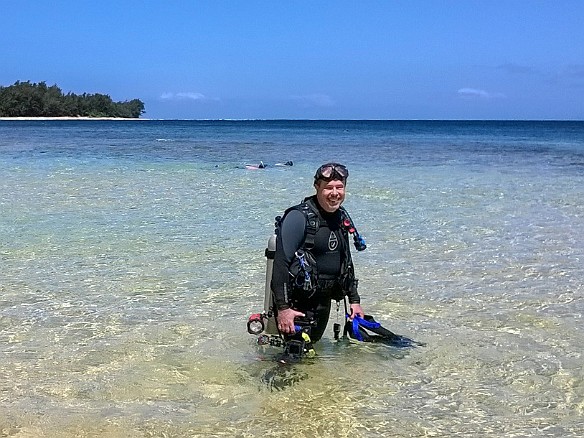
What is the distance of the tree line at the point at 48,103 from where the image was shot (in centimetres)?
12294

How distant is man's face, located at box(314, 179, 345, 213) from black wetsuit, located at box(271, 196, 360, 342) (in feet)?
0.27

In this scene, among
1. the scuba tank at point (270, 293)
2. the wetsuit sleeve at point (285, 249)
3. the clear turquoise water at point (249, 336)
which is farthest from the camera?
the scuba tank at point (270, 293)

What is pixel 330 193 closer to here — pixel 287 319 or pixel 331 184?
pixel 331 184

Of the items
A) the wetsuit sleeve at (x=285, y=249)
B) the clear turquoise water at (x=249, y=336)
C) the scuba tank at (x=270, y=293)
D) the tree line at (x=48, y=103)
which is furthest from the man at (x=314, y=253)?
the tree line at (x=48, y=103)

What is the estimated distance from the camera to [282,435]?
403 centimetres

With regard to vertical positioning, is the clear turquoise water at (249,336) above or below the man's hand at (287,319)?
below

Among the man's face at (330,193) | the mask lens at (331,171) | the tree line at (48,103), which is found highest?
the tree line at (48,103)

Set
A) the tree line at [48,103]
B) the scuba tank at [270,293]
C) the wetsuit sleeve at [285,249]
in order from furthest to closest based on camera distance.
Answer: the tree line at [48,103], the scuba tank at [270,293], the wetsuit sleeve at [285,249]

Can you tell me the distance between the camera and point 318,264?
4.79 m

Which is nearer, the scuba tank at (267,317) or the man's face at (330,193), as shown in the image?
the man's face at (330,193)

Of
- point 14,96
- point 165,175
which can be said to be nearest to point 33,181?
point 165,175

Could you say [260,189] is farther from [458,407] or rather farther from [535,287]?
[458,407]

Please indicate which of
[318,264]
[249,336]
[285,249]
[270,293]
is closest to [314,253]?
[318,264]

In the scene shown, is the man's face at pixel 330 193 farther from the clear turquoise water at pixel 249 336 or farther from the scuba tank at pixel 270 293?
the clear turquoise water at pixel 249 336
